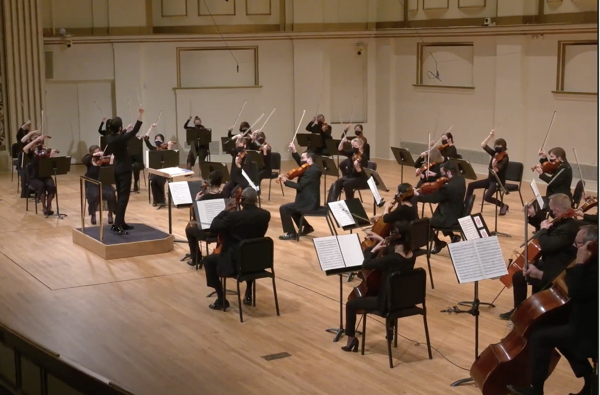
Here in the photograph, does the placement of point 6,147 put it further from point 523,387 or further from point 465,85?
point 523,387

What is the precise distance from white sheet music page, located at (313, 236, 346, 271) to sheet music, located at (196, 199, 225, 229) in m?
2.07

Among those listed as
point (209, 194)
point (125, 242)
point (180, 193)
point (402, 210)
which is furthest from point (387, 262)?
point (125, 242)

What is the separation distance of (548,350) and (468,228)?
2648mm

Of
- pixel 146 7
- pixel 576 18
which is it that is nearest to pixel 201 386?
pixel 576 18

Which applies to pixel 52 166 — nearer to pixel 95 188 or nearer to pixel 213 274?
pixel 95 188

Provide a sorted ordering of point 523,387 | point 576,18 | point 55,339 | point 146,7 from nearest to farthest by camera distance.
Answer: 1. point 523,387
2. point 55,339
3. point 576,18
4. point 146,7

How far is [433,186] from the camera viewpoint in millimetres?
10266

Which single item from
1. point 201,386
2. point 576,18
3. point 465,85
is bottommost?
point 201,386

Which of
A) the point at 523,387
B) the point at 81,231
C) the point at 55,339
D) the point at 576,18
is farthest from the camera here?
the point at 576,18

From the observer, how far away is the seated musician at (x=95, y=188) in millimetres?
11562

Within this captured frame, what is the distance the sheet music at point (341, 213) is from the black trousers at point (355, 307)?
178 centimetres

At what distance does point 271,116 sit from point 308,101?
35.6 inches

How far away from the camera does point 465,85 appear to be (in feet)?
57.1

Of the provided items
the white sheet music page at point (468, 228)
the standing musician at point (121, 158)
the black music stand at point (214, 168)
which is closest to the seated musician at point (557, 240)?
the white sheet music page at point (468, 228)
